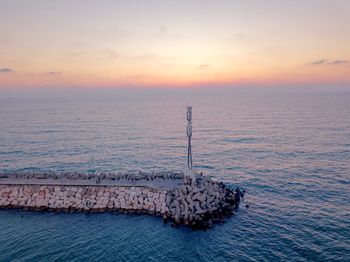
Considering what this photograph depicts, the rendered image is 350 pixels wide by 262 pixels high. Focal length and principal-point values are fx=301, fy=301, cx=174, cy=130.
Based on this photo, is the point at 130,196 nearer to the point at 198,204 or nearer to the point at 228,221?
the point at 198,204

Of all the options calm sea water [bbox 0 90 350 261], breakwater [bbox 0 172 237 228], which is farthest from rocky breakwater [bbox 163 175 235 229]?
calm sea water [bbox 0 90 350 261]

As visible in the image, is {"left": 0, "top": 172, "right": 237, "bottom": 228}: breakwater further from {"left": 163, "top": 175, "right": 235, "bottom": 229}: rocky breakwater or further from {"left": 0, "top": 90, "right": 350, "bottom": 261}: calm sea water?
{"left": 0, "top": 90, "right": 350, "bottom": 261}: calm sea water

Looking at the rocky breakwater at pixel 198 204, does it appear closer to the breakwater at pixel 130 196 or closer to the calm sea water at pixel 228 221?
the breakwater at pixel 130 196

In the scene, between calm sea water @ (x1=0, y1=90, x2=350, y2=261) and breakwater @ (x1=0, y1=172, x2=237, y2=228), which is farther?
breakwater @ (x1=0, y1=172, x2=237, y2=228)

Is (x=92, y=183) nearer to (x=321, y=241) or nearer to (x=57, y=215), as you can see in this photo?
(x=57, y=215)

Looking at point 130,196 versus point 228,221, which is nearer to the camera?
point 228,221

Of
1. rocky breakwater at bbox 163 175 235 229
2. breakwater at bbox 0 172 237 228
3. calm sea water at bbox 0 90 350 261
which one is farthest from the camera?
breakwater at bbox 0 172 237 228

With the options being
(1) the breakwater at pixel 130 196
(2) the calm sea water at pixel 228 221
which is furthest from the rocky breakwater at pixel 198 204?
(2) the calm sea water at pixel 228 221

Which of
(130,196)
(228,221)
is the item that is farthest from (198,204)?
(130,196)
